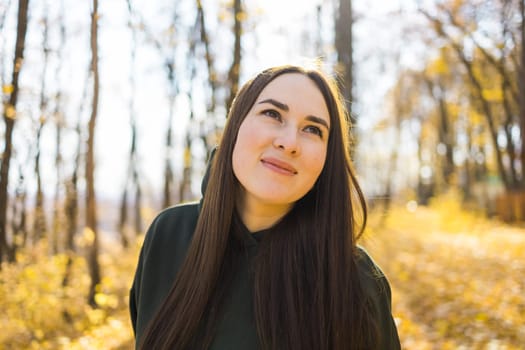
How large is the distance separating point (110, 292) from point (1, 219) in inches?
104

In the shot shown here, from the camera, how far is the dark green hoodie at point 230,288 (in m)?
Answer: 1.87

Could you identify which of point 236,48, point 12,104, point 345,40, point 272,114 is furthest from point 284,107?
point 345,40

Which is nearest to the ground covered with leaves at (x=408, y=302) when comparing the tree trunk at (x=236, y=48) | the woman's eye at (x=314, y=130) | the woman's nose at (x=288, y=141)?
the woman's eye at (x=314, y=130)

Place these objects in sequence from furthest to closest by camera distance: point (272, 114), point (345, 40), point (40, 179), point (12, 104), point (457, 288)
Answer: point (40, 179) → point (345, 40) → point (457, 288) → point (12, 104) → point (272, 114)

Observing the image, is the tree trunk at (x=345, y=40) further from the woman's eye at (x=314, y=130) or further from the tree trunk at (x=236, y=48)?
the woman's eye at (x=314, y=130)

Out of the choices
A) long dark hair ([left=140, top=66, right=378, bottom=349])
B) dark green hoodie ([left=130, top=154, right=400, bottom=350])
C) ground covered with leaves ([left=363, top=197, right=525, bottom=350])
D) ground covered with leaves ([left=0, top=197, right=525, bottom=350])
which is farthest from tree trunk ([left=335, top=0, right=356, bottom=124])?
dark green hoodie ([left=130, top=154, right=400, bottom=350])

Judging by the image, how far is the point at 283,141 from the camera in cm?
187

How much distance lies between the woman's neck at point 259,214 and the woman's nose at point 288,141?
1.05ft

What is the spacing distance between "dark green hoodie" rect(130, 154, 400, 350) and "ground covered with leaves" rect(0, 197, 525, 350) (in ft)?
4.85

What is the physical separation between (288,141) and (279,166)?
0.37ft

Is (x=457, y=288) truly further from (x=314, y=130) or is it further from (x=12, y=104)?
(x=12, y=104)

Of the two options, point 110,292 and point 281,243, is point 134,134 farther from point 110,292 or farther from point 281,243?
point 281,243

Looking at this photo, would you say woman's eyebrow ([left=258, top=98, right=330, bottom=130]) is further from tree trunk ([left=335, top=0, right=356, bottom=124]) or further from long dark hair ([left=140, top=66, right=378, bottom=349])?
A: tree trunk ([left=335, top=0, right=356, bottom=124])

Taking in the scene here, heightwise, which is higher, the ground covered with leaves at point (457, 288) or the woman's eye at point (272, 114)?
the woman's eye at point (272, 114)
